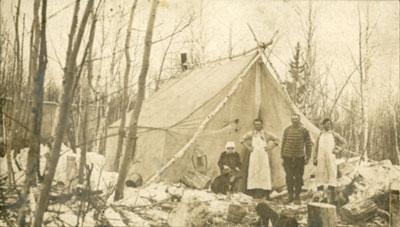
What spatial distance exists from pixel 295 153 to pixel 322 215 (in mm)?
1183

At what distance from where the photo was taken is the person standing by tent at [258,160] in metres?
4.73

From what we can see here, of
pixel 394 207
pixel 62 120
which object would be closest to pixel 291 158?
pixel 394 207

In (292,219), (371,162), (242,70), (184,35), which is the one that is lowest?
(292,219)

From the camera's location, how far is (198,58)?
16.7 ft

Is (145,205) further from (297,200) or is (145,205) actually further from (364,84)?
(364,84)

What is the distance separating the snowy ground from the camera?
11.1 ft

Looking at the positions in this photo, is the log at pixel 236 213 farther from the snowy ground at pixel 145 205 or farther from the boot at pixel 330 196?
the boot at pixel 330 196

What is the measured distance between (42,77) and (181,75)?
125 inches

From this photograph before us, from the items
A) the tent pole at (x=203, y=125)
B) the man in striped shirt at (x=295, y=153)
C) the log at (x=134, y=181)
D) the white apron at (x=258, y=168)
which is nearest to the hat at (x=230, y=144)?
the white apron at (x=258, y=168)

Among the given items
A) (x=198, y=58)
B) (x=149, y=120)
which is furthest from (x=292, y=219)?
(x=198, y=58)

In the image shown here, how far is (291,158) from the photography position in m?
4.74

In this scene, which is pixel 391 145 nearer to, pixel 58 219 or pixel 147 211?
pixel 147 211

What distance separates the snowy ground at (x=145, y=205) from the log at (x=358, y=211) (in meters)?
0.12

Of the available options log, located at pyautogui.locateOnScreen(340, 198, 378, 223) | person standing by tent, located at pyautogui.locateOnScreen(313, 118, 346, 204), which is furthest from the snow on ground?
log, located at pyautogui.locateOnScreen(340, 198, 378, 223)
